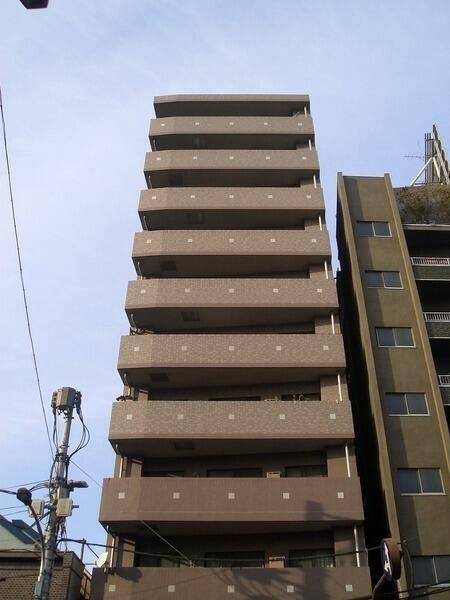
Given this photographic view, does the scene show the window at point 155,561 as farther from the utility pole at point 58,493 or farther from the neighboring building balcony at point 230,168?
the neighboring building balcony at point 230,168

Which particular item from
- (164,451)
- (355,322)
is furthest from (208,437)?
(355,322)

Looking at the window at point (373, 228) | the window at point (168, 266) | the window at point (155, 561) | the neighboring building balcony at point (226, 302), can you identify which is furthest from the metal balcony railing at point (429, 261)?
the window at point (155, 561)

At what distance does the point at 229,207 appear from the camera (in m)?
37.5

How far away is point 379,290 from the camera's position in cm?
3391

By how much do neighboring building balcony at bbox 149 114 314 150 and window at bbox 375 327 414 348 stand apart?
16.0 metres

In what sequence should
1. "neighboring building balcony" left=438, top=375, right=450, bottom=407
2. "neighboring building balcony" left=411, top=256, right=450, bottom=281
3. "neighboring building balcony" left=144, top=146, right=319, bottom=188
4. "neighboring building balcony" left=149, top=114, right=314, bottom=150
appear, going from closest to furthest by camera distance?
"neighboring building balcony" left=438, top=375, right=450, bottom=407, "neighboring building balcony" left=411, top=256, right=450, bottom=281, "neighboring building balcony" left=144, top=146, right=319, bottom=188, "neighboring building balcony" left=149, top=114, right=314, bottom=150

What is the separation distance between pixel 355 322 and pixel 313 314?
110 inches

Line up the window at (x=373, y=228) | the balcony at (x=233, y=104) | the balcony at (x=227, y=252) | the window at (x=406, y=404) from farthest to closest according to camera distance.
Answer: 1. the balcony at (x=233, y=104)
2. the window at (x=373, y=228)
3. the balcony at (x=227, y=252)
4. the window at (x=406, y=404)

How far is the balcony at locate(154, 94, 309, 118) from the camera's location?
45.3 metres

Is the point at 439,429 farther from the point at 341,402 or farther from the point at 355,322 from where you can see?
the point at 355,322

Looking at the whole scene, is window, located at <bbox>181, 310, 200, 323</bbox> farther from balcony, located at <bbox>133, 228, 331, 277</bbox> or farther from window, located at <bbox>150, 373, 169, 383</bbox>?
window, located at <bbox>150, 373, 169, 383</bbox>

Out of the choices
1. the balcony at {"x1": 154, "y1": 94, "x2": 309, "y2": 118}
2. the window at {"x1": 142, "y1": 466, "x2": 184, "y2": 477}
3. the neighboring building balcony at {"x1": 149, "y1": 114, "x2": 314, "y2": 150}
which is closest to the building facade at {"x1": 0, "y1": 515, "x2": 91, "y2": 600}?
the window at {"x1": 142, "y1": 466, "x2": 184, "y2": 477}

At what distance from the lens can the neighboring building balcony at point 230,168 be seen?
3994 centimetres

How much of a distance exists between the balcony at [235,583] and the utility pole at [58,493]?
6331mm
